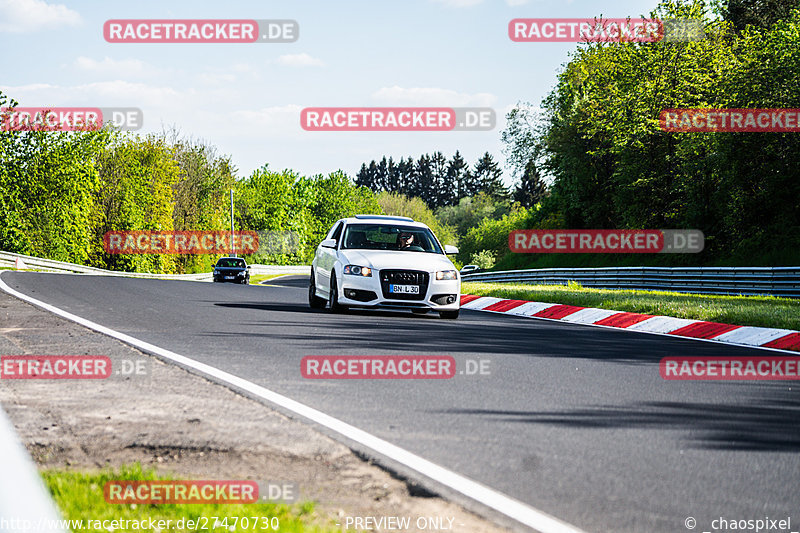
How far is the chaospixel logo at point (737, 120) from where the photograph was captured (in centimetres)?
3303

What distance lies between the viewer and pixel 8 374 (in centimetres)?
806

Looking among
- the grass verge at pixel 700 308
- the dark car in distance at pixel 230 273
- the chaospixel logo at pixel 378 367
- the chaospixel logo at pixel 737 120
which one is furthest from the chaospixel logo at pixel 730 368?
the dark car in distance at pixel 230 273

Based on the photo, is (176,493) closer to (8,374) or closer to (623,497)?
(623,497)

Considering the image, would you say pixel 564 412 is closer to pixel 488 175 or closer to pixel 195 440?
pixel 195 440

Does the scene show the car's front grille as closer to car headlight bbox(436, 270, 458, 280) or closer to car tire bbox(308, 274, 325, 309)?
car headlight bbox(436, 270, 458, 280)

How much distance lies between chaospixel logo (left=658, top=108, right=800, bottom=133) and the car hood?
22104 millimetres

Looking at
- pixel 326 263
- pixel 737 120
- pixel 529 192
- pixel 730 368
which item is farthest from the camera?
pixel 529 192

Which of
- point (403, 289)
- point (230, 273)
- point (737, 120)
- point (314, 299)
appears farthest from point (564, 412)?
point (230, 273)

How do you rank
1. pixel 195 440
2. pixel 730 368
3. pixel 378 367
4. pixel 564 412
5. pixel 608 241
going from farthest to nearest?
pixel 608 241 < pixel 730 368 < pixel 378 367 < pixel 564 412 < pixel 195 440

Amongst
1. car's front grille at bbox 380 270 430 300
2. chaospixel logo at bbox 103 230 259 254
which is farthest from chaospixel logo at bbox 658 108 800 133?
chaospixel logo at bbox 103 230 259 254

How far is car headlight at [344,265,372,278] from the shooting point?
15430mm

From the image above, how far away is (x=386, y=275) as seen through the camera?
1542cm

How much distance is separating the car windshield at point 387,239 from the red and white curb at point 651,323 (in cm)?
281

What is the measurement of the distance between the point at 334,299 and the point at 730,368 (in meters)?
7.95
